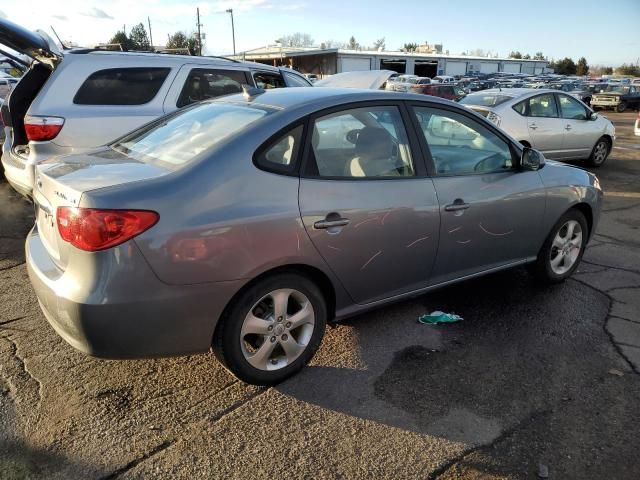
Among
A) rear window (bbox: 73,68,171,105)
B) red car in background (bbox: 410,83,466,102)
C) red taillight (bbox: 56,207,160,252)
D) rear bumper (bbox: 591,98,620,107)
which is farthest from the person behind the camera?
rear bumper (bbox: 591,98,620,107)

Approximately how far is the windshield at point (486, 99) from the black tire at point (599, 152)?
8.22ft

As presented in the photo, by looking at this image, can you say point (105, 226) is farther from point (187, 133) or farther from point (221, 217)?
point (187, 133)

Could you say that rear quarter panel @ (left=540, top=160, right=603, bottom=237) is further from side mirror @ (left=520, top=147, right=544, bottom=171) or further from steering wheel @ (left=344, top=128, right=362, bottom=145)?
steering wheel @ (left=344, top=128, right=362, bottom=145)

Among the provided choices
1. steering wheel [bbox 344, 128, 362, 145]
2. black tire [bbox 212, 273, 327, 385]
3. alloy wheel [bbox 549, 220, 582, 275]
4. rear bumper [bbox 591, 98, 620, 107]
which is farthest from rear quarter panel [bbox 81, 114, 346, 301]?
rear bumper [bbox 591, 98, 620, 107]

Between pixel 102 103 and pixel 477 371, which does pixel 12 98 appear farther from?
pixel 477 371

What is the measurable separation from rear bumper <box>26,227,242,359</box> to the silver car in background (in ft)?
26.5

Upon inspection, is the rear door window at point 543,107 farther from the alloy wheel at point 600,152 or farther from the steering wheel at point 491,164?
the steering wheel at point 491,164

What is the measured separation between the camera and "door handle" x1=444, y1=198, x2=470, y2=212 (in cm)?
350

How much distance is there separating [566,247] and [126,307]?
3.72 meters

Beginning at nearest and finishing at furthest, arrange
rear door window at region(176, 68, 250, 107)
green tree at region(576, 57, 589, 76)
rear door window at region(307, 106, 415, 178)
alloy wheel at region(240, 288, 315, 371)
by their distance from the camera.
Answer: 1. alloy wheel at region(240, 288, 315, 371)
2. rear door window at region(307, 106, 415, 178)
3. rear door window at region(176, 68, 250, 107)
4. green tree at region(576, 57, 589, 76)

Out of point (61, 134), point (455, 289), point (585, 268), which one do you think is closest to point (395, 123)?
point (455, 289)

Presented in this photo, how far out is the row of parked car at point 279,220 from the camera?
247 centimetres

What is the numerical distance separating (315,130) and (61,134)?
3.32 metres

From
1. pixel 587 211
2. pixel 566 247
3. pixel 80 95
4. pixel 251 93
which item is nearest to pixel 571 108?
pixel 587 211
